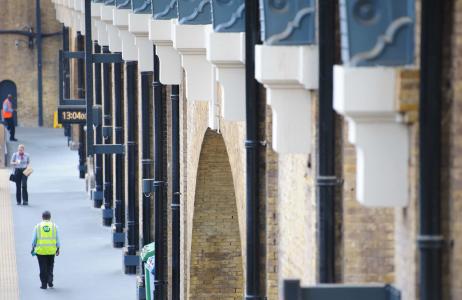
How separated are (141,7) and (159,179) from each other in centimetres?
253

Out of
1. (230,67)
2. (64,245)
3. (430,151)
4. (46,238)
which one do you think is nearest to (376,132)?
(430,151)

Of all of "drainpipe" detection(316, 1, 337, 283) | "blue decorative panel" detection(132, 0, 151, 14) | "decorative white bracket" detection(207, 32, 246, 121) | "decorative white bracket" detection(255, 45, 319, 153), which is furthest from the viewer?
"blue decorative panel" detection(132, 0, 151, 14)

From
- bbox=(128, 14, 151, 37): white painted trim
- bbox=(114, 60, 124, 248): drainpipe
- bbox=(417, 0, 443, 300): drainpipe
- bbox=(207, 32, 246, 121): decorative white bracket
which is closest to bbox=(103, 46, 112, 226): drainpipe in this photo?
bbox=(114, 60, 124, 248): drainpipe

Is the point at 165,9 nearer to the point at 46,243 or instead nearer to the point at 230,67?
the point at 230,67

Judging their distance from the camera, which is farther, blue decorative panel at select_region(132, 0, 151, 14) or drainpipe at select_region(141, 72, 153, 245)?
drainpipe at select_region(141, 72, 153, 245)

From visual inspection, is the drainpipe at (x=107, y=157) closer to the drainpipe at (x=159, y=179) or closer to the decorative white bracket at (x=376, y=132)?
the drainpipe at (x=159, y=179)

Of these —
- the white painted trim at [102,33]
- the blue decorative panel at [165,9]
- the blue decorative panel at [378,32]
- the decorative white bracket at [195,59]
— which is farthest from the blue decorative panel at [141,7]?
the blue decorative panel at [378,32]

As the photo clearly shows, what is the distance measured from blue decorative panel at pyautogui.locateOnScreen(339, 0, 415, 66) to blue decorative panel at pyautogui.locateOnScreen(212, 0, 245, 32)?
3163mm

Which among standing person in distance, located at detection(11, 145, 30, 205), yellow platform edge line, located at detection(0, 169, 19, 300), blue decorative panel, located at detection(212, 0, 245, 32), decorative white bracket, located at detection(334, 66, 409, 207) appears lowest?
yellow platform edge line, located at detection(0, 169, 19, 300)

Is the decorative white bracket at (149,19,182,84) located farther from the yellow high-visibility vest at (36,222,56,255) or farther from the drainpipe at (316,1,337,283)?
the drainpipe at (316,1,337,283)

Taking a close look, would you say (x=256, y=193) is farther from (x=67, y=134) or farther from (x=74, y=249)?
(x=67, y=134)

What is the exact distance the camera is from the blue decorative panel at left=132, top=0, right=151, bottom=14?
11.3 metres

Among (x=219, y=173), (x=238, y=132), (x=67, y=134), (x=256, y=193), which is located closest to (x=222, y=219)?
(x=219, y=173)

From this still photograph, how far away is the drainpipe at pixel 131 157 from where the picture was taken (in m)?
15.2
